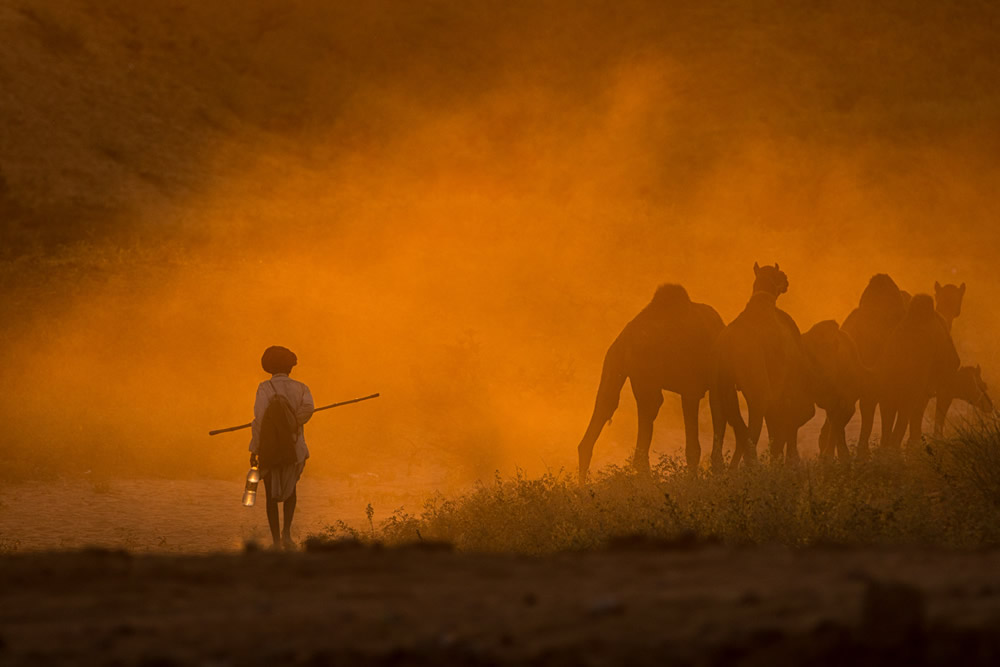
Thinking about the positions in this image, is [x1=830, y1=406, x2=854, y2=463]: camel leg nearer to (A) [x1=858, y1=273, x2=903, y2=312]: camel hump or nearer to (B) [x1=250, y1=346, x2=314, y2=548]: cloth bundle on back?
(A) [x1=858, y1=273, x2=903, y2=312]: camel hump

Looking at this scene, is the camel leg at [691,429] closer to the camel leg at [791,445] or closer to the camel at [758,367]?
the camel at [758,367]

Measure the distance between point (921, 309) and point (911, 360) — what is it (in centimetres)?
59

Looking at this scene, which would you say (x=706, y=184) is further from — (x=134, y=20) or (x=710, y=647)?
(x=710, y=647)

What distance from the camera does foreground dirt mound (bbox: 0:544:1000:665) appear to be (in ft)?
13.8

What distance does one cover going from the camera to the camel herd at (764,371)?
13.1 m

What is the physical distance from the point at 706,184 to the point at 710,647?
1711 inches

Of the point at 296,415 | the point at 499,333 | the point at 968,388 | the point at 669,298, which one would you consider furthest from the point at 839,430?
the point at 499,333

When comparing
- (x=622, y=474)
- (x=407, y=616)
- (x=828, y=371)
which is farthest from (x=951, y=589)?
(x=828, y=371)

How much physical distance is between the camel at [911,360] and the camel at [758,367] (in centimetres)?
192

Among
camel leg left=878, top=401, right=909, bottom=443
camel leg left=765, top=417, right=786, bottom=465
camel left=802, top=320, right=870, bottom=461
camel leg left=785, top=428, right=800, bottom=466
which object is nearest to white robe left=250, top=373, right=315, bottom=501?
camel leg left=765, top=417, right=786, bottom=465

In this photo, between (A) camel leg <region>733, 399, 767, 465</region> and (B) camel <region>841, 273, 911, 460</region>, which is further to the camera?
(B) camel <region>841, 273, 911, 460</region>

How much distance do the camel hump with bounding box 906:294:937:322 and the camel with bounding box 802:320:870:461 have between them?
0.89m

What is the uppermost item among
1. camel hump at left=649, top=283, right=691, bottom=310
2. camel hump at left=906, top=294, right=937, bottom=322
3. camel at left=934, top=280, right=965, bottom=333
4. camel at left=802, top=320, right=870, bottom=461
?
camel at left=934, top=280, right=965, bottom=333

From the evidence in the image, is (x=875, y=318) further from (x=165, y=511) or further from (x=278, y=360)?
(x=165, y=511)
